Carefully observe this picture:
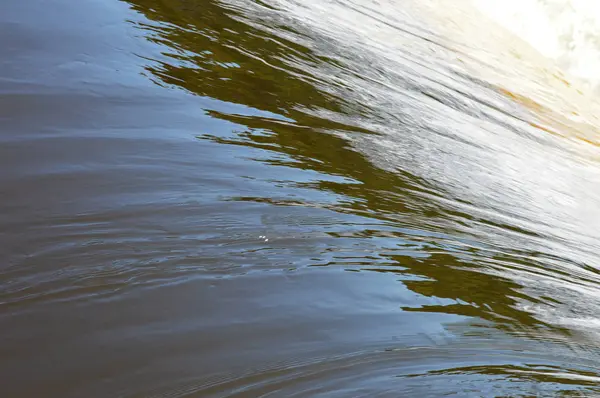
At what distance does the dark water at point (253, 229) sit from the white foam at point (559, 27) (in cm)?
414

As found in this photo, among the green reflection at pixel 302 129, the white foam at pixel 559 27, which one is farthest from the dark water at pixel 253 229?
the white foam at pixel 559 27

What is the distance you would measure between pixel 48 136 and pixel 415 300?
4.52ft

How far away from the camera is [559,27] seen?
358 inches

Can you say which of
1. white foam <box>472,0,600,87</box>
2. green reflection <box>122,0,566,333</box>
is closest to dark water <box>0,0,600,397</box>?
green reflection <box>122,0,566,333</box>

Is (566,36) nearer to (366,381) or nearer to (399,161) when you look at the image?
(399,161)

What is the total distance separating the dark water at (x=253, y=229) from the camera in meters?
1.87

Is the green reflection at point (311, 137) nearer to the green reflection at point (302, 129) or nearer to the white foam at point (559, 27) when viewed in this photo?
the green reflection at point (302, 129)

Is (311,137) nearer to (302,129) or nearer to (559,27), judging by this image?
(302,129)

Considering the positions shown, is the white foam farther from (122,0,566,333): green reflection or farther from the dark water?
(122,0,566,333): green reflection

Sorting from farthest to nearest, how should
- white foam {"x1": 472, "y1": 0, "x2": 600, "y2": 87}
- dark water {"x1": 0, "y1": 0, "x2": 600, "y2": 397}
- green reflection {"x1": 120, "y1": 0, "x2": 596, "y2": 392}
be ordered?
white foam {"x1": 472, "y1": 0, "x2": 600, "y2": 87}, green reflection {"x1": 120, "y1": 0, "x2": 596, "y2": 392}, dark water {"x1": 0, "y1": 0, "x2": 600, "y2": 397}

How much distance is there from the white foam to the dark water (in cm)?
414

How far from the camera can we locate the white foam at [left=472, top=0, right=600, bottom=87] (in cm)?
875

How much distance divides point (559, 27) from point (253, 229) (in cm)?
759

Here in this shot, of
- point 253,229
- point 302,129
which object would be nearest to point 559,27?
point 302,129
